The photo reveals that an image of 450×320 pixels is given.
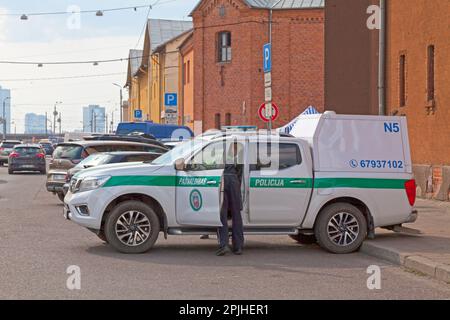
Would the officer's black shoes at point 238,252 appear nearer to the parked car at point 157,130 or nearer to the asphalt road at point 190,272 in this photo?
the asphalt road at point 190,272

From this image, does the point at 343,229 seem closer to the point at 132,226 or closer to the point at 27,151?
the point at 132,226

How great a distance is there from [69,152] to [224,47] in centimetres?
2757

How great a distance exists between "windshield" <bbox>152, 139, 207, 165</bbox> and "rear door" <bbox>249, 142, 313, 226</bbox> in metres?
0.84

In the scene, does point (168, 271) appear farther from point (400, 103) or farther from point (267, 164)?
point (400, 103)

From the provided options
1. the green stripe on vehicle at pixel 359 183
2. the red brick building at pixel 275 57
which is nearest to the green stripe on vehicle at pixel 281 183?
the green stripe on vehicle at pixel 359 183

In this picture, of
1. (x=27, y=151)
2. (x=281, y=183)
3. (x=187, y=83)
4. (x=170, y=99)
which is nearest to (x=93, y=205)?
(x=281, y=183)

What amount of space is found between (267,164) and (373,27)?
1683cm

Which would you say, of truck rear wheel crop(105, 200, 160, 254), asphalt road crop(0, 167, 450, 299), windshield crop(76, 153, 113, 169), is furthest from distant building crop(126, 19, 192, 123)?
truck rear wheel crop(105, 200, 160, 254)

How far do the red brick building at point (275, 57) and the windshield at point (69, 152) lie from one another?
23.1 meters

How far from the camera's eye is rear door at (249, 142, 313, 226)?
12.6 metres

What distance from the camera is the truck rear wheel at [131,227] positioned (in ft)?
40.2

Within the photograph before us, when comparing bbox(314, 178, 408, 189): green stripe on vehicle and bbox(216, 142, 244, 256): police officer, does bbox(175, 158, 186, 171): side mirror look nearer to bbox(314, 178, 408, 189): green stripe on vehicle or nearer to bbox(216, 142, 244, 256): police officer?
bbox(216, 142, 244, 256): police officer

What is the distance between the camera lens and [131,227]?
40.4 feet

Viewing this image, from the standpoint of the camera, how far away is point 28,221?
677 inches
